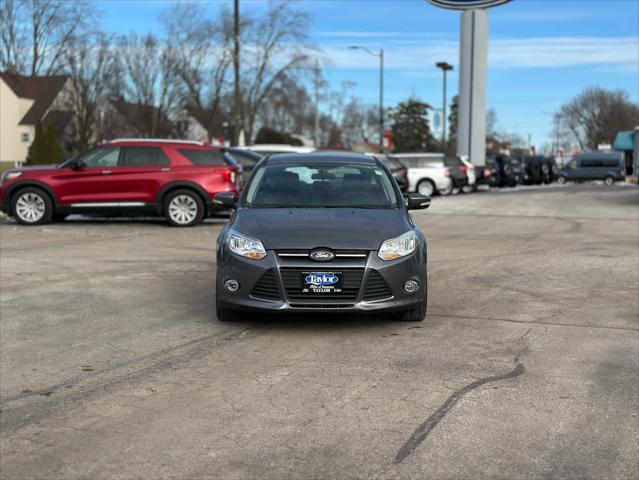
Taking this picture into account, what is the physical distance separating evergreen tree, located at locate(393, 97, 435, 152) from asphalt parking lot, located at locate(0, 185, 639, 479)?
319 ft

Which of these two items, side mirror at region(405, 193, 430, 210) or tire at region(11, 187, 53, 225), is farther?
tire at region(11, 187, 53, 225)

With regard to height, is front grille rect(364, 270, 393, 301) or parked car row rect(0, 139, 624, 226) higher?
parked car row rect(0, 139, 624, 226)

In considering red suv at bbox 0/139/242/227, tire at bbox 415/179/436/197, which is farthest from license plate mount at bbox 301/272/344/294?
tire at bbox 415/179/436/197

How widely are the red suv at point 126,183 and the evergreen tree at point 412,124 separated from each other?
295 feet

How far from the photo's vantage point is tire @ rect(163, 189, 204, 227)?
17.7 metres

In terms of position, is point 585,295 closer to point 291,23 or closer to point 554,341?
point 554,341

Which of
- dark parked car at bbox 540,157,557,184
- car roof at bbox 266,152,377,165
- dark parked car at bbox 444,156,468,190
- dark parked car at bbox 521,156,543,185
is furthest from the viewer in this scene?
dark parked car at bbox 540,157,557,184

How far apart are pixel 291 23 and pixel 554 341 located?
4469 centimetres

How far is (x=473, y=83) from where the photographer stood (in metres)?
44.9

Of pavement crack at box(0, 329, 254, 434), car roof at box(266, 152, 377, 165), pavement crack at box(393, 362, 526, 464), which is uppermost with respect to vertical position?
car roof at box(266, 152, 377, 165)

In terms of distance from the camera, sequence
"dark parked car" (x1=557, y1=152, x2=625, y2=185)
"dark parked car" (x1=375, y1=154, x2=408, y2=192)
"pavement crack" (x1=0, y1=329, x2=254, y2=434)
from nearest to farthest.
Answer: "pavement crack" (x1=0, y1=329, x2=254, y2=434), "dark parked car" (x1=375, y1=154, x2=408, y2=192), "dark parked car" (x1=557, y1=152, x2=625, y2=185)

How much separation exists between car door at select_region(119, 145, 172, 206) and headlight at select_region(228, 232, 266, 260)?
10592mm

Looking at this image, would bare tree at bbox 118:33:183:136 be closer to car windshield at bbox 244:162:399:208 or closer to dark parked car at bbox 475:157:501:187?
dark parked car at bbox 475:157:501:187

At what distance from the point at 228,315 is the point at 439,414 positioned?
3086 mm
